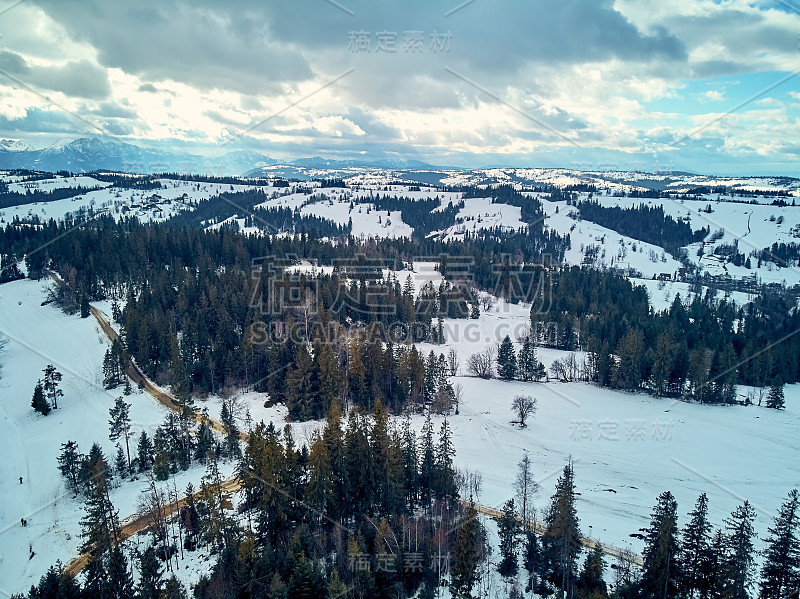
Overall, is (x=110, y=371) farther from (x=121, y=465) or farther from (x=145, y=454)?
(x=145, y=454)

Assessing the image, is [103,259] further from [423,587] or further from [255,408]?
[423,587]

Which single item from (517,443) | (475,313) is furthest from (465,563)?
(475,313)

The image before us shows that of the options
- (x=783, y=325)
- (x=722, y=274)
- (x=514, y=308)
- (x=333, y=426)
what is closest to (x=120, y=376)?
(x=333, y=426)

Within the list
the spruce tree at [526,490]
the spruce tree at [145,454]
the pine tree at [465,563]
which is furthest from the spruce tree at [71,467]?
the spruce tree at [526,490]

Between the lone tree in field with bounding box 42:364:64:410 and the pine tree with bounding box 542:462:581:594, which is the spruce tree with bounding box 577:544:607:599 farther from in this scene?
the lone tree in field with bounding box 42:364:64:410

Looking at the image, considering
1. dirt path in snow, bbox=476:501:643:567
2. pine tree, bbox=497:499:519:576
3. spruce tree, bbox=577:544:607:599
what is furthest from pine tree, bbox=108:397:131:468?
spruce tree, bbox=577:544:607:599

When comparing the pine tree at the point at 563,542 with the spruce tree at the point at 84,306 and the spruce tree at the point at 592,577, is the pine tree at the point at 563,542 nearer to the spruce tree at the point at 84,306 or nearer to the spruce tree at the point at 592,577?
the spruce tree at the point at 592,577
